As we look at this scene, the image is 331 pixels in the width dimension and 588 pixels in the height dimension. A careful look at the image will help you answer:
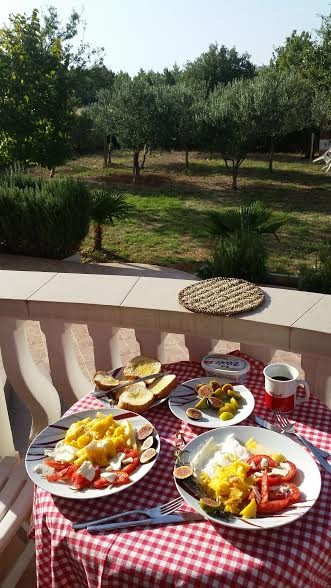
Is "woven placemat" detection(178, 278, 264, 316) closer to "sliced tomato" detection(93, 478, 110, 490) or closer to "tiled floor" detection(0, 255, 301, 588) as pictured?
"tiled floor" detection(0, 255, 301, 588)

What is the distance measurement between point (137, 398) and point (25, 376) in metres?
0.73

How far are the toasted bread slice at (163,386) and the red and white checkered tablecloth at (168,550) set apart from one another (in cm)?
38

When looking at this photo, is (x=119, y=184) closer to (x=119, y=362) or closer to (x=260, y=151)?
(x=260, y=151)

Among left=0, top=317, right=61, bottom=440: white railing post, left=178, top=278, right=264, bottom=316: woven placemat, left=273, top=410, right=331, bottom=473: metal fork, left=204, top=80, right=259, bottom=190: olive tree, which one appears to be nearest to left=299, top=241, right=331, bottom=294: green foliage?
left=178, top=278, right=264, bottom=316: woven placemat

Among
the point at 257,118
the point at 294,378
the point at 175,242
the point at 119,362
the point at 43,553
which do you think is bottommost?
the point at 175,242

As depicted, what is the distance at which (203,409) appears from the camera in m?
1.82

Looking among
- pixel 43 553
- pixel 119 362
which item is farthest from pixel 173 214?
pixel 43 553

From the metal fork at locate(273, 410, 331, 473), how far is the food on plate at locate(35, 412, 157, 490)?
0.44 meters

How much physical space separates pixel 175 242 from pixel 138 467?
1015cm

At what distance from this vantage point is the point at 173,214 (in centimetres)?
1423

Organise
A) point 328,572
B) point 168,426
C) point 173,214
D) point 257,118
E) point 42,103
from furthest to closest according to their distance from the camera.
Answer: point 257,118 → point 173,214 → point 42,103 → point 168,426 → point 328,572

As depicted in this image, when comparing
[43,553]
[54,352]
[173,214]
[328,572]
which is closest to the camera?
[328,572]

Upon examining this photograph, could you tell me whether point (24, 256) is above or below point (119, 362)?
below

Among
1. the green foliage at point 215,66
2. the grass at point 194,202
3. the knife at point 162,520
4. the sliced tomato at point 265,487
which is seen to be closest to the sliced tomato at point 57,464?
the knife at point 162,520
